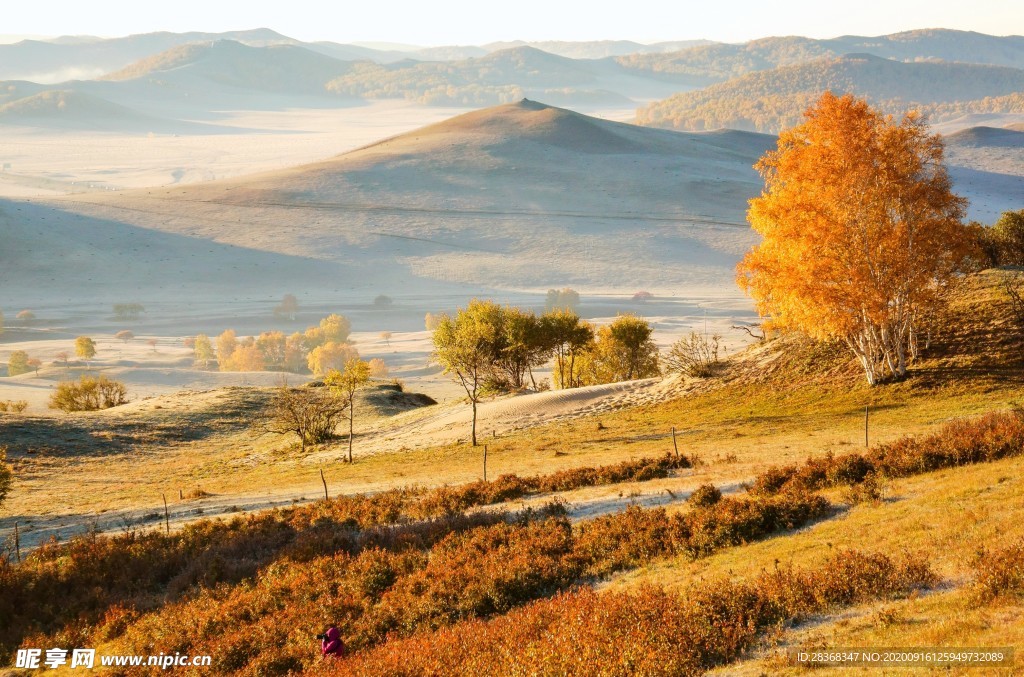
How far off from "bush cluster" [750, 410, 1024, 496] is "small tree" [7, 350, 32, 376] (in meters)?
147

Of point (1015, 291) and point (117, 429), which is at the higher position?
point (1015, 291)

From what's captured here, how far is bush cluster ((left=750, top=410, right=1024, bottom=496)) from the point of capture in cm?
2172

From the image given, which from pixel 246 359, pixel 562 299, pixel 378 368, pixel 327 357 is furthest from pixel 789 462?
pixel 562 299

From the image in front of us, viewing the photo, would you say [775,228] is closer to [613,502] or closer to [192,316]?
[613,502]

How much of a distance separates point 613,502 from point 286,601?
369 inches

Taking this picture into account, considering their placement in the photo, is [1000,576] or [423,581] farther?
[423,581]

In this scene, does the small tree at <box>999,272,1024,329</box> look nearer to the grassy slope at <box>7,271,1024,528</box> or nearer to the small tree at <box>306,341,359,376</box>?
the grassy slope at <box>7,271,1024,528</box>

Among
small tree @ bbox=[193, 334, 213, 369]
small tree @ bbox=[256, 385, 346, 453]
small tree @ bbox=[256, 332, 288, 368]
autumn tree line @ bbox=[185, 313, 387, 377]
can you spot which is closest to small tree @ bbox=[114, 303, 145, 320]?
autumn tree line @ bbox=[185, 313, 387, 377]

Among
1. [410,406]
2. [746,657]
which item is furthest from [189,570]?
[410,406]

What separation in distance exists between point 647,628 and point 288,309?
616ft

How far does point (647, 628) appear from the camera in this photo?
41.9ft

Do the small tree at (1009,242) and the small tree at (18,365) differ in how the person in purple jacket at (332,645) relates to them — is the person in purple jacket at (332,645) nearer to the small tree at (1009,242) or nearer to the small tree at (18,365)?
the small tree at (1009,242)

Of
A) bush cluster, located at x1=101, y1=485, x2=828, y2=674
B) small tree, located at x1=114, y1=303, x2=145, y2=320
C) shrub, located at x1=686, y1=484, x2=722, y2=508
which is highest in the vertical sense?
shrub, located at x1=686, y1=484, x2=722, y2=508

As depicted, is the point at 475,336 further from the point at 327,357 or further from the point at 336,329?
the point at 336,329
